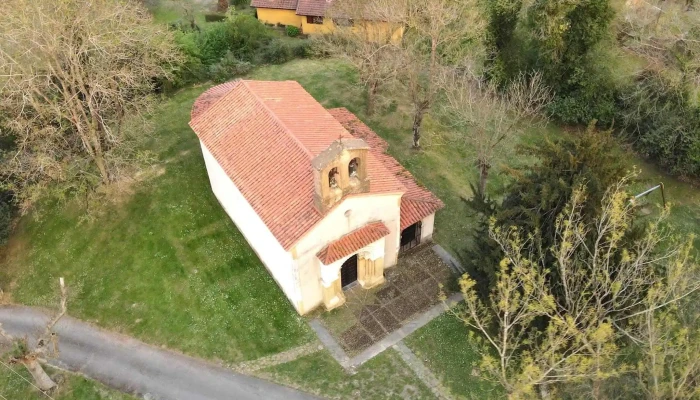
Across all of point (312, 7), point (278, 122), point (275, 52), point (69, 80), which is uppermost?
point (69, 80)

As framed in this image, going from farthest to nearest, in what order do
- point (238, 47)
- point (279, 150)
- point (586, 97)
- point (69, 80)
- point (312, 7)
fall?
point (312, 7)
point (238, 47)
point (586, 97)
point (69, 80)
point (279, 150)

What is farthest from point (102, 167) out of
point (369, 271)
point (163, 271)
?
point (369, 271)

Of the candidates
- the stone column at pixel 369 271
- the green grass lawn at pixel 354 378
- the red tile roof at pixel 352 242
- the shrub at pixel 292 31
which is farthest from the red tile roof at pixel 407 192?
the shrub at pixel 292 31

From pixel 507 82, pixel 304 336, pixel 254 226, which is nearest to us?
pixel 304 336

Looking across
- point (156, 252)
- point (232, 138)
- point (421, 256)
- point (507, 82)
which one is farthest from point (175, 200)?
point (507, 82)

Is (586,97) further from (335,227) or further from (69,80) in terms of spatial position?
(69,80)

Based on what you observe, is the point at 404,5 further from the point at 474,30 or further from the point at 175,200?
the point at 175,200

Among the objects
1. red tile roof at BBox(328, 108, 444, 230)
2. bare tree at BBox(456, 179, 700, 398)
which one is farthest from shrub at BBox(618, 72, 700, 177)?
red tile roof at BBox(328, 108, 444, 230)

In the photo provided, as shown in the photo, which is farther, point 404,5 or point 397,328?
point 404,5
